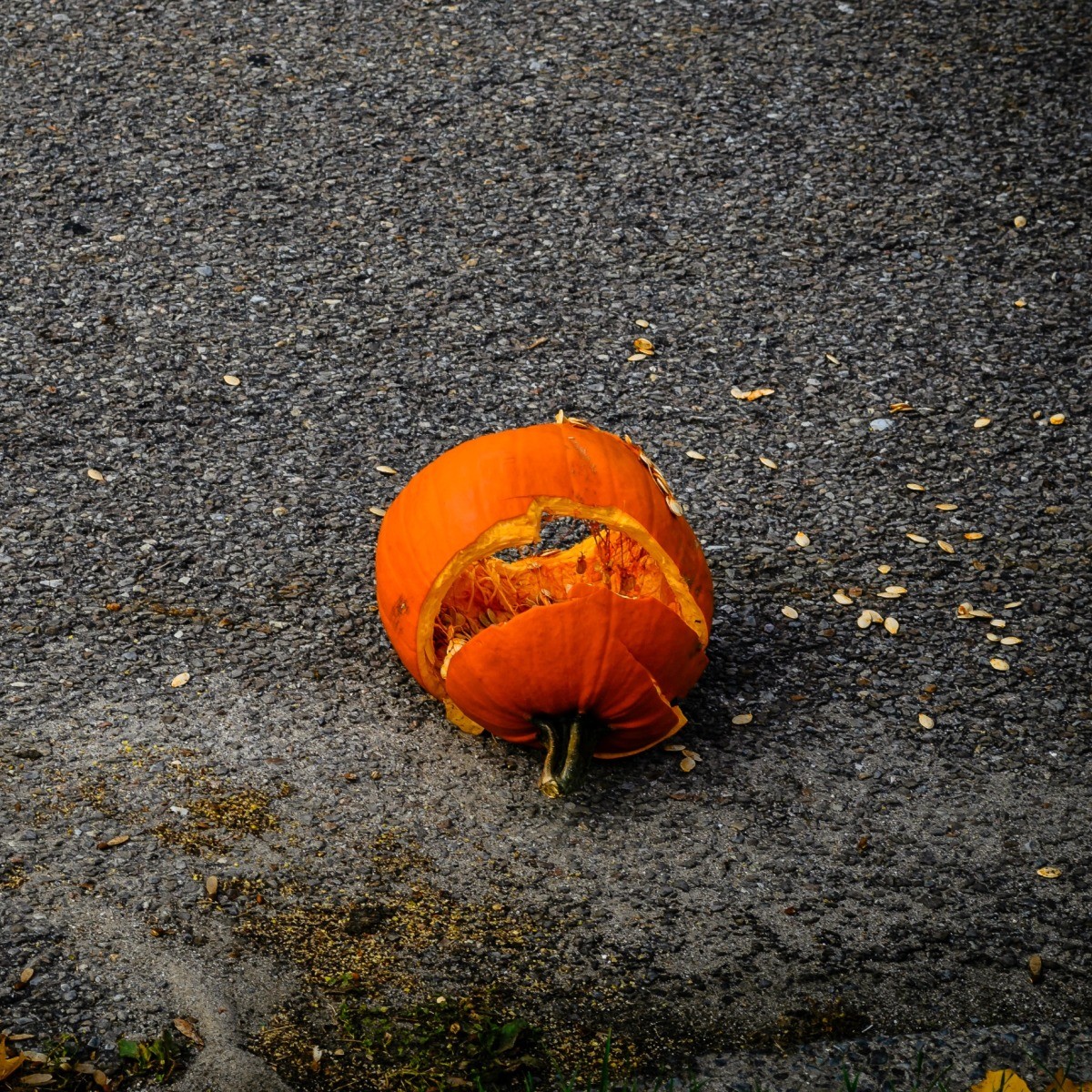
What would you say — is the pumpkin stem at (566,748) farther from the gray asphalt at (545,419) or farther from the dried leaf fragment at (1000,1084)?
the dried leaf fragment at (1000,1084)

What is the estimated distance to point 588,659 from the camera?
2719 mm

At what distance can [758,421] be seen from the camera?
4.26 meters

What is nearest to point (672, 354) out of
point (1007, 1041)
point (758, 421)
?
point (758, 421)

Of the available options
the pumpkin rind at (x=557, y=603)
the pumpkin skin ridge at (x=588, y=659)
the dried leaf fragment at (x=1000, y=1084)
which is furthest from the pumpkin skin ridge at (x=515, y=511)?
the dried leaf fragment at (x=1000, y=1084)

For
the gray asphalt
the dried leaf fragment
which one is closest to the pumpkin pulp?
the gray asphalt

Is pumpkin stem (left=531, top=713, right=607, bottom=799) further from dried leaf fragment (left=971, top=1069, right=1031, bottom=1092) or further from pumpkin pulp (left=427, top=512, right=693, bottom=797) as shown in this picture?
dried leaf fragment (left=971, top=1069, right=1031, bottom=1092)

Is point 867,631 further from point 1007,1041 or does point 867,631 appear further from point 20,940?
point 20,940

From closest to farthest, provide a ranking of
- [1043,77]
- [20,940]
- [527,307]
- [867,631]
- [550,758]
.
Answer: [20,940] → [550,758] → [867,631] → [527,307] → [1043,77]

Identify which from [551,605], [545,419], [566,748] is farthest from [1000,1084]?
[545,419]

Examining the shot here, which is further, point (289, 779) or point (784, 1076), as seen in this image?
point (289, 779)

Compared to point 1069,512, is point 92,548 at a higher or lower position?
lower

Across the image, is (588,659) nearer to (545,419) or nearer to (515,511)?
(515,511)

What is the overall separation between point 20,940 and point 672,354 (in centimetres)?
289

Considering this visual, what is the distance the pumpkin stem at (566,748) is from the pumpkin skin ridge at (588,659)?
26 mm
